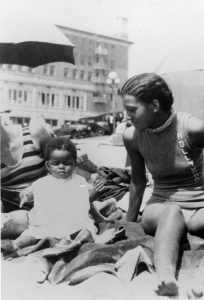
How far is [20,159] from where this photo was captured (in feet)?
7.47

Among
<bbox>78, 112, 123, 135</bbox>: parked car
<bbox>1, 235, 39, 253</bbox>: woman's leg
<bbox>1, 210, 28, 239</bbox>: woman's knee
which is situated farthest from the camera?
<bbox>78, 112, 123, 135</bbox>: parked car

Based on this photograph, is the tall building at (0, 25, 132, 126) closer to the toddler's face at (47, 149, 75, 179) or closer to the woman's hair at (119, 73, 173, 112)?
the toddler's face at (47, 149, 75, 179)

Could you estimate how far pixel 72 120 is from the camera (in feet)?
59.6

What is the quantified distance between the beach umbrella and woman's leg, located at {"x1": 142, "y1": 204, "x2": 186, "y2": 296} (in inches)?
59.0

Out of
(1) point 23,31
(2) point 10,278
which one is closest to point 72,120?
(1) point 23,31

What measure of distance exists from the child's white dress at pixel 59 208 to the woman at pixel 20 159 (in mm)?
290

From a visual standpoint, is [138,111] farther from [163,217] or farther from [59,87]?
[59,87]

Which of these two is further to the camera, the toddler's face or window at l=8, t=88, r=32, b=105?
window at l=8, t=88, r=32, b=105

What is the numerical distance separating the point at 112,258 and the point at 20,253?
1.38 feet

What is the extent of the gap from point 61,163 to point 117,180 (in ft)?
2.27

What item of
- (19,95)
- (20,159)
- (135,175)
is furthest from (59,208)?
(19,95)

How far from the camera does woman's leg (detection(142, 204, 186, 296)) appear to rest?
1309 millimetres

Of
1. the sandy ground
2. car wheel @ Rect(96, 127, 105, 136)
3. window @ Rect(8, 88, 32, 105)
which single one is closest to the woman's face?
the sandy ground

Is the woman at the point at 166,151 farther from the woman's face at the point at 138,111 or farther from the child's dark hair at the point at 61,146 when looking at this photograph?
the child's dark hair at the point at 61,146
